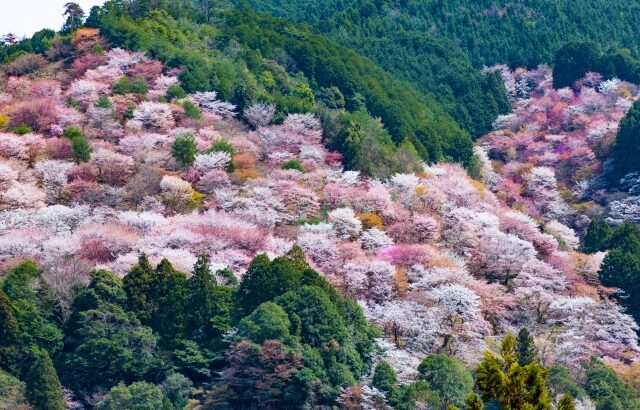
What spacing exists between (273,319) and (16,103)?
1231 inches

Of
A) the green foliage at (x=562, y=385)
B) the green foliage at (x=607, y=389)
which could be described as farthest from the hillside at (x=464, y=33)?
the green foliage at (x=562, y=385)

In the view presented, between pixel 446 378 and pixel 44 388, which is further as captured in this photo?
pixel 446 378

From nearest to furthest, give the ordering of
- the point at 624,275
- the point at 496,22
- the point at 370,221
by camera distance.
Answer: the point at 624,275 → the point at 370,221 → the point at 496,22

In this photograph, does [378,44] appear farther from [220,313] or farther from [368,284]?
[220,313]

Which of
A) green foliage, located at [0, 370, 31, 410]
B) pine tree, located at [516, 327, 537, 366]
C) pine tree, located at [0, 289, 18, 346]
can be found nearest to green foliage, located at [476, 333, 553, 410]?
green foliage, located at [0, 370, 31, 410]

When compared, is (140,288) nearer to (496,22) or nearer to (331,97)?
(331,97)

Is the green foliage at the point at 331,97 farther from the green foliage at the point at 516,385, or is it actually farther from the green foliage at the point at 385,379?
the green foliage at the point at 516,385

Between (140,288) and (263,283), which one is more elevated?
(140,288)

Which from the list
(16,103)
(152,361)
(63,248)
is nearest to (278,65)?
(16,103)

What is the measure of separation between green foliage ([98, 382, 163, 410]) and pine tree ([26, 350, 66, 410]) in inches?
52.8

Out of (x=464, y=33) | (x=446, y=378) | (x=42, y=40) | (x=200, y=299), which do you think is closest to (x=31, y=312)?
(x=200, y=299)

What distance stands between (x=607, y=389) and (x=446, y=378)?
256 inches

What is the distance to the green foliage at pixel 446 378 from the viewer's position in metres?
43.3

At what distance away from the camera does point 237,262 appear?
53219mm
